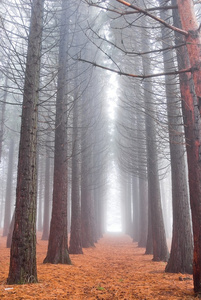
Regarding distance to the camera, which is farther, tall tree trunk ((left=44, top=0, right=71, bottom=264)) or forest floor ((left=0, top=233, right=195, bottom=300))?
tall tree trunk ((left=44, top=0, right=71, bottom=264))

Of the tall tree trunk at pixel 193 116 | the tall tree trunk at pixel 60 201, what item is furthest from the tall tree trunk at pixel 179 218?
the tall tree trunk at pixel 60 201

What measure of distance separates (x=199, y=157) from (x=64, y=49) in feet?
20.4

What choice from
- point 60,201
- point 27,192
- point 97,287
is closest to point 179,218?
point 97,287

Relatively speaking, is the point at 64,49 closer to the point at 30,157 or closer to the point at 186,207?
the point at 30,157

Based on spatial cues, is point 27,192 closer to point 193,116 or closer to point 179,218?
point 193,116

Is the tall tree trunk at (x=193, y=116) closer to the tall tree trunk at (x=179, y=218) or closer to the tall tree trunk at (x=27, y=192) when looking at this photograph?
the tall tree trunk at (x=179, y=218)

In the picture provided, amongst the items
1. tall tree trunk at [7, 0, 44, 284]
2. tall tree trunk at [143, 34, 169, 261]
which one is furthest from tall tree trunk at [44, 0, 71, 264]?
tall tree trunk at [143, 34, 169, 261]

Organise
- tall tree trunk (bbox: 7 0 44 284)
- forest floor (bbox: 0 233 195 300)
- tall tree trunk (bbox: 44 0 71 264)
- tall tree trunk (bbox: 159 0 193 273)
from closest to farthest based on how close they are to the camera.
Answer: forest floor (bbox: 0 233 195 300), tall tree trunk (bbox: 7 0 44 284), tall tree trunk (bbox: 159 0 193 273), tall tree trunk (bbox: 44 0 71 264)

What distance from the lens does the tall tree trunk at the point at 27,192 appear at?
13.5 ft

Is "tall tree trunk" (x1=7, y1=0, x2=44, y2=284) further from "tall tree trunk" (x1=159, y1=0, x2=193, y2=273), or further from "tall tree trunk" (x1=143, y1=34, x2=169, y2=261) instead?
"tall tree trunk" (x1=143, y1=34, x2=169, y2=261)

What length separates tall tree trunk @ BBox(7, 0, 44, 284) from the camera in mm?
4102

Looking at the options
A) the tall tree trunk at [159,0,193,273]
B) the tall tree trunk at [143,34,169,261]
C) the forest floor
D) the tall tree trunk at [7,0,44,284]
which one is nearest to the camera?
the forest floor

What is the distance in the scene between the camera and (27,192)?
4316mm

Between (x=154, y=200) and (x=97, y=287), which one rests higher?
(x=154, y=200)
